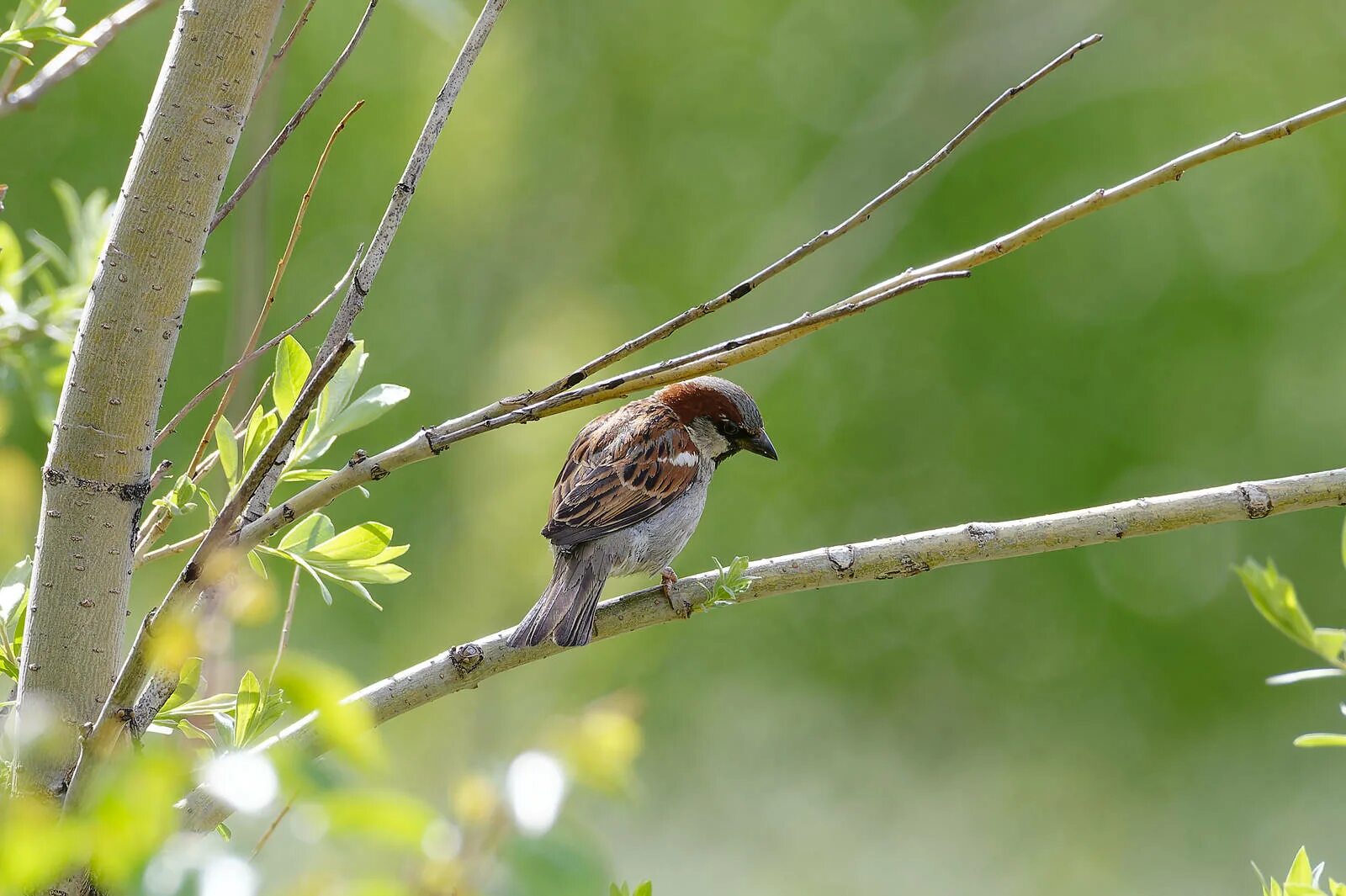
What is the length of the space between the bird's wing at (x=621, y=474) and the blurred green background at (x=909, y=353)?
3551 mm

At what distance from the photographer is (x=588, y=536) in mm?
2205

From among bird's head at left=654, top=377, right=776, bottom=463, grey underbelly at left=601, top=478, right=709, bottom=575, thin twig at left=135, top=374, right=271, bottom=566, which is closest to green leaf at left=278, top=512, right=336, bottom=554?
thin twig at left=135, top=374, right=271, bottom=566

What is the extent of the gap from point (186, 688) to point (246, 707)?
9 centimetres

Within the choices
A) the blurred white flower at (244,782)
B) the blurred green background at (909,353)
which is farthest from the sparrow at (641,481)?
the blurred green background at (909,353)

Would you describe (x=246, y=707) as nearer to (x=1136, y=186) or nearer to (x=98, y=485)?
(x=98, y=485)

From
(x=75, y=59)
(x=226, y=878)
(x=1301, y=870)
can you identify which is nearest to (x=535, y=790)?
(x=226, y=878)

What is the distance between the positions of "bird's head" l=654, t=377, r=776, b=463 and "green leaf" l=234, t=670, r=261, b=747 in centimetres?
168

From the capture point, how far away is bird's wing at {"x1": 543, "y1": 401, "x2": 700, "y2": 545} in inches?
88.0

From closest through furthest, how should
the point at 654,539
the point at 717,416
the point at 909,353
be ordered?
the point at 654,539 → the point at 717,416 → the point at 909,353

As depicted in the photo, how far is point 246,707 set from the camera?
103 cm

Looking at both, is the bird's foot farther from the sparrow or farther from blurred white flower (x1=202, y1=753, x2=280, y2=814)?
blurred white flower (x1=202, y1=753, x2=280, y2=814)

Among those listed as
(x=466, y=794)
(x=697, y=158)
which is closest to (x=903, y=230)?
(x=697, y=158)

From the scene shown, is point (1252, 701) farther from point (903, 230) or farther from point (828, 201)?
point (828, 201)

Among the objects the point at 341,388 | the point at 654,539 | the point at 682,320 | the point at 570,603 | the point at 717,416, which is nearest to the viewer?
the point at 682,320
